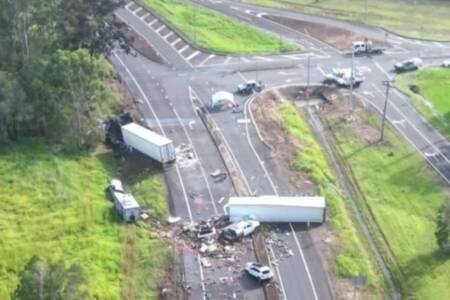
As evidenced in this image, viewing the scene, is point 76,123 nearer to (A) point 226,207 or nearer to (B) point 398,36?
(A) point 226,207

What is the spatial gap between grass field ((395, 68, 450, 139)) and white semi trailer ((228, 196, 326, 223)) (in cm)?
2581

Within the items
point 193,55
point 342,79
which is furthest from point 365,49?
point 193,55

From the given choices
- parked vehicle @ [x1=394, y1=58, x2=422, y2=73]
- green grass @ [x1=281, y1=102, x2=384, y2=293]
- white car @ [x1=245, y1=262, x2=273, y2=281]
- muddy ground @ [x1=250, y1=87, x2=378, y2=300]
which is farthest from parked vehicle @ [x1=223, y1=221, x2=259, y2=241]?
parked vehicle @ [x1=394, y1=58, x2=422, y2=73]

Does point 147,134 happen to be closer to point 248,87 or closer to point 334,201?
point 334,201

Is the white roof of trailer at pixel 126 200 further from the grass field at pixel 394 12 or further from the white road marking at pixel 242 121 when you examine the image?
the grass field at pixel 394 12

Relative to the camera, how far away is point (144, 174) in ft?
241

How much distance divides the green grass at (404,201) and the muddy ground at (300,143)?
204 centimetres

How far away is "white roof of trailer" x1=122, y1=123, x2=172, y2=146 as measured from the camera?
7444 cm

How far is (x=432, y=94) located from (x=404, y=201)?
93.8 feet

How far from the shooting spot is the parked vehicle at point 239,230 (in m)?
63.1

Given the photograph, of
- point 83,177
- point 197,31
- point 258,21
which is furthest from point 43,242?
point 258,21

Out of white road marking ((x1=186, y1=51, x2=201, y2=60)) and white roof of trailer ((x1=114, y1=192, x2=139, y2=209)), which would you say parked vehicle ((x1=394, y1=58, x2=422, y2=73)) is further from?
white roof of trailer ((x1=114, y1=192, x2=139, y2=209))

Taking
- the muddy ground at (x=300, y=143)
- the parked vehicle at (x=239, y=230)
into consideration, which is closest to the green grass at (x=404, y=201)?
the muddy ground at (x=300, y=143)

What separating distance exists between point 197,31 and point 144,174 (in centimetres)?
4532
